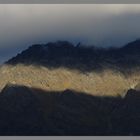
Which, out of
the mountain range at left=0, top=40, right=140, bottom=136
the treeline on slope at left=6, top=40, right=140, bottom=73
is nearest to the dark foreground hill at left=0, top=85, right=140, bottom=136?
the mountain range at left=0, top=40, right=140, bottom=136

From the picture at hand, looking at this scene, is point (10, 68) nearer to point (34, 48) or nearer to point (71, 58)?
point (34, 48)

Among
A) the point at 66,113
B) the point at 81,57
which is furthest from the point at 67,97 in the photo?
the point at 81,57

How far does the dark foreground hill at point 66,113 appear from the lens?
3.69 meters

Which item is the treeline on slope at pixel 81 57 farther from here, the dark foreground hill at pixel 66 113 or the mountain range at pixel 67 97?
the dark foreground hill at pixel 66 113

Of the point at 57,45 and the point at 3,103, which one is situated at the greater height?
the point at 57,45

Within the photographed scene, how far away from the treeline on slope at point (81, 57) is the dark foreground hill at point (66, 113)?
0.25 m

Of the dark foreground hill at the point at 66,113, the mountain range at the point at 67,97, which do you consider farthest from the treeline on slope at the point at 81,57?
the dark foreground hill at the point at 66,113

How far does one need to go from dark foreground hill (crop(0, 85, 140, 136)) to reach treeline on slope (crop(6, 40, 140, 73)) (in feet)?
0.81

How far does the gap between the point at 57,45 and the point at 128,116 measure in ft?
3.01

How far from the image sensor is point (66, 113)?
3.69 m

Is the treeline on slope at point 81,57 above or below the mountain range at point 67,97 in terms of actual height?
above

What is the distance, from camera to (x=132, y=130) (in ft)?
12.1

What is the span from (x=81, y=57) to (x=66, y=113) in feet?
1.76

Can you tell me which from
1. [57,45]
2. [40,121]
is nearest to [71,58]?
[57,45]
